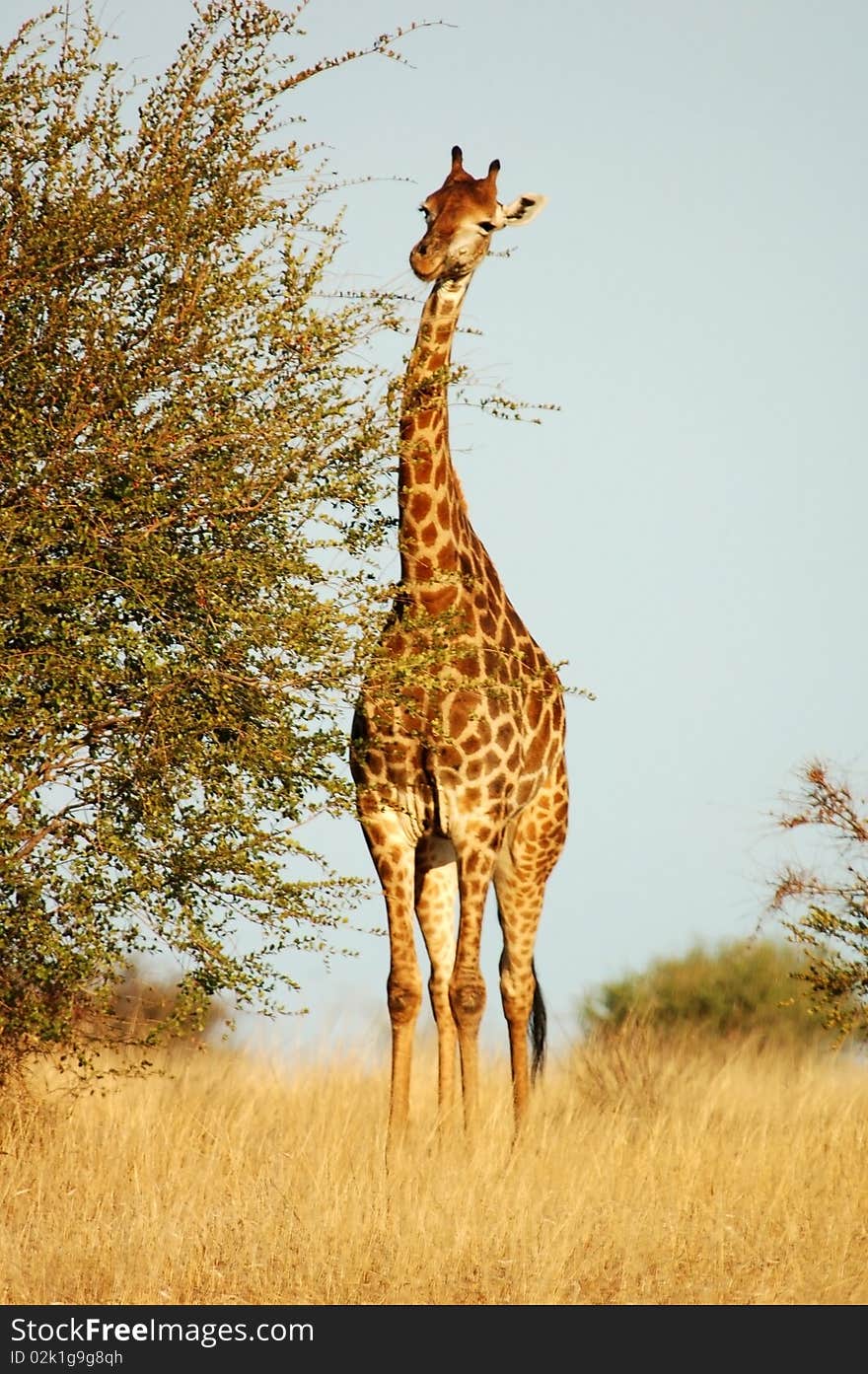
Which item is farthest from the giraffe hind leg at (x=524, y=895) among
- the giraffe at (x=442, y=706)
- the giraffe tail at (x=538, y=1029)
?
the giraffe at (x=442, y=706)

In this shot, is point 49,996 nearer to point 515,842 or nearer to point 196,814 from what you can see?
point 196,814

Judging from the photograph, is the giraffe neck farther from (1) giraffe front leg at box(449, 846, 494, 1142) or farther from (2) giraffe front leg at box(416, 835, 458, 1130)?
(2) giraffe front leg at box(416, 835, 458, 1130)

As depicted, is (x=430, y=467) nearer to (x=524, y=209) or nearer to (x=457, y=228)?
(x=457, y=228)

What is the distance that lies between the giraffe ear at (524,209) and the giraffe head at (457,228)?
0.08 meters

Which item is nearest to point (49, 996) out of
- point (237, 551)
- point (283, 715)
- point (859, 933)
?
point (283, 715)

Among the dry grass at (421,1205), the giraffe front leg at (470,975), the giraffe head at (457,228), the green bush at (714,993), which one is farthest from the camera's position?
the green bush at (714,993)

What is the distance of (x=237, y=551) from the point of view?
353 inches

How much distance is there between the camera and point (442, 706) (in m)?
9.77

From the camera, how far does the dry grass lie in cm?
737

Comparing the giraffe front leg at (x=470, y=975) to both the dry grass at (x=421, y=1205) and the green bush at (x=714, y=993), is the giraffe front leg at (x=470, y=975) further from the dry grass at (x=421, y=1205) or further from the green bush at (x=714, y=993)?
the green bush at (x=714, y=993)

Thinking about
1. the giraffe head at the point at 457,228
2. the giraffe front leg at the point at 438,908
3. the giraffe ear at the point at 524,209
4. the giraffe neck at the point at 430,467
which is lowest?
the giraffe front leg at the point at 438,908

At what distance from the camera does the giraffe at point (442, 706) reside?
9570 millimetres
